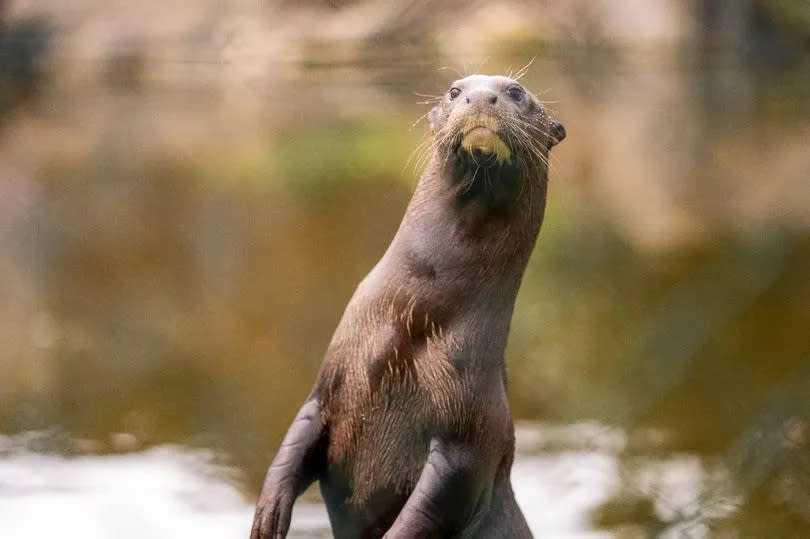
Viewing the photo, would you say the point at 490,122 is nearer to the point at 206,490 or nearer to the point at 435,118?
the point at 435,118

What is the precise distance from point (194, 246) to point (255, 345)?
91.4 inches

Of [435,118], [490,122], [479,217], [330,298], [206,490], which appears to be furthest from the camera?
[330,298]

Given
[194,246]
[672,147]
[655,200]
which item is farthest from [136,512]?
[672,147]

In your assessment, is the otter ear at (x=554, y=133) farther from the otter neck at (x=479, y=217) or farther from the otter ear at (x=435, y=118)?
the otter ear at (x=435, y=118)

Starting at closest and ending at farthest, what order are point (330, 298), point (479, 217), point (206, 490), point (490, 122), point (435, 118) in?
point (490, 122), point (479, 217), point (435, 118), point (206, 490), point (330, 298)

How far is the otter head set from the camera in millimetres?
3584

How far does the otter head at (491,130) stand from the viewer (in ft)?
11.8

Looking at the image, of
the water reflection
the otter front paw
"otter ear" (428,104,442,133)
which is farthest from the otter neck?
the water reflection

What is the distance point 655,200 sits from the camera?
11383mm

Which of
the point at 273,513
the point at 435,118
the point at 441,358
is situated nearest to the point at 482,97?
the point at 435,118

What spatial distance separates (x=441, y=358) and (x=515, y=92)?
0.75 meters

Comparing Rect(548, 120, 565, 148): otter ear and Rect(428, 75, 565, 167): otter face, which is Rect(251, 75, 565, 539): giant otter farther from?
Rect(548, 120, 565, 148): otter ear

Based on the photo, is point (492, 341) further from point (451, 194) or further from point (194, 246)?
point (194, 246)

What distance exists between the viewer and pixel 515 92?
12.3 ft
